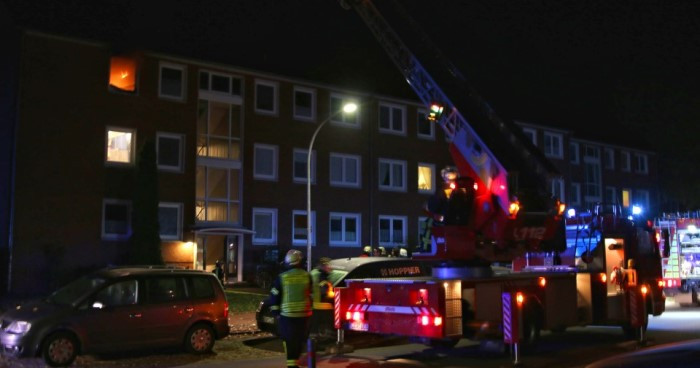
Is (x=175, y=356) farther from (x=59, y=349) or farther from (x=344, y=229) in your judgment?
(x=344, y=229)

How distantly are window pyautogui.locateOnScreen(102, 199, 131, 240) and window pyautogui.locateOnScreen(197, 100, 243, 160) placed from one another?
4.18m

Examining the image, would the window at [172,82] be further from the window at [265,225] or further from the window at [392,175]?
the window at [392,175]

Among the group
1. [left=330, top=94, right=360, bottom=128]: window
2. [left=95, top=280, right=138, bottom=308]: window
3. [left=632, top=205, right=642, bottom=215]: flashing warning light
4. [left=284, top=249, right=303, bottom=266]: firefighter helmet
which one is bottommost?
[left=95, top=280, right=138, bottom=308]: window

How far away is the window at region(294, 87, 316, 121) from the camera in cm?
3347

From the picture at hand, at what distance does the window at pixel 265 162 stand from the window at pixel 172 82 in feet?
14.2

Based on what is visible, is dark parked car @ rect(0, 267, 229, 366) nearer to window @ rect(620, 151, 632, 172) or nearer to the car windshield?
the car windshield

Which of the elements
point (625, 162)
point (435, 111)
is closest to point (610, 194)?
point (625, 162)

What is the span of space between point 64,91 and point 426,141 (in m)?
19.1

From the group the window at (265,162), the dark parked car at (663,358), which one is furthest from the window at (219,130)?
the dark parked car at (663,358)

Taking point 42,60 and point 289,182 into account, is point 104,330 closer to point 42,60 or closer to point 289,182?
point 42,60

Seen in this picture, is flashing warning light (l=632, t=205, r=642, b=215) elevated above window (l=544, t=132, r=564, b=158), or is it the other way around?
window (l=544, t=132, r=564, b=158)

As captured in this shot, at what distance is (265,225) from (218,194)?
8.42ft

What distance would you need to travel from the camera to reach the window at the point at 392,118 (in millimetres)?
36562

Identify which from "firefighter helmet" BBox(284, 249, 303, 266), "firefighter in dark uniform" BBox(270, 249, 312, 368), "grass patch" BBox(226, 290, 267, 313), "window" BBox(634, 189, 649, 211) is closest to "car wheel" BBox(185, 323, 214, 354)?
"firefighter in dark uniform" BBox(270, 249, 312, 368)
